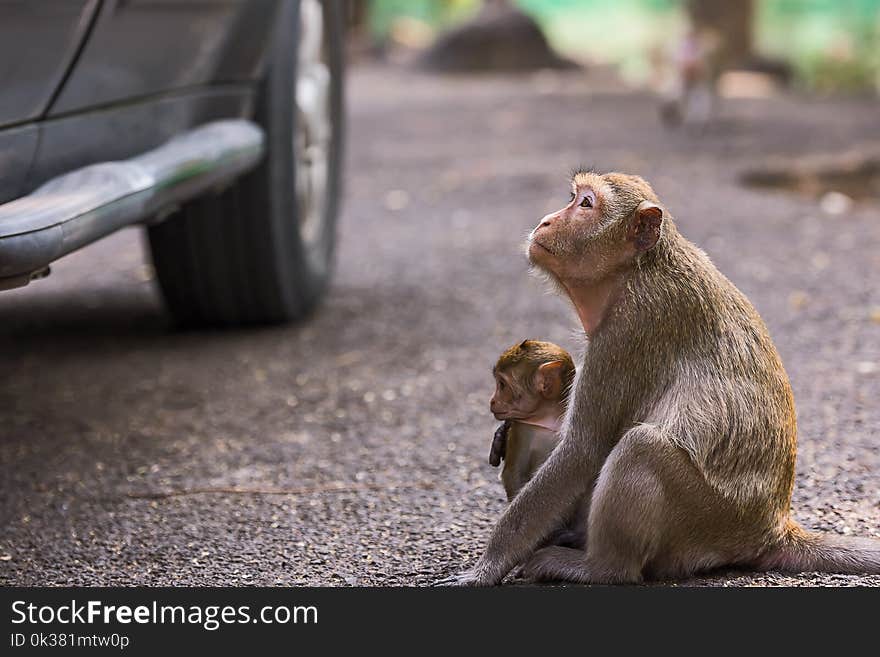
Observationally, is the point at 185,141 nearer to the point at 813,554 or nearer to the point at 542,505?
the point at 542,505

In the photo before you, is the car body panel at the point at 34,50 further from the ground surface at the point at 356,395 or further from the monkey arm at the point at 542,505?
the monkey arm at the point at 542,505

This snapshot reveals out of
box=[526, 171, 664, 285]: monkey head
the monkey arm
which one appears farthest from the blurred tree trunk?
the monkey arm

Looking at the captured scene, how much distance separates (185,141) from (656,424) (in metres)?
1.98

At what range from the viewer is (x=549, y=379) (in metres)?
2.98

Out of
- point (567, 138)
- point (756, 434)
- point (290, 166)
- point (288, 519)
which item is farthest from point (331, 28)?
point (567, 138)

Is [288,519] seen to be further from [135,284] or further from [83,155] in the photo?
[135,284]

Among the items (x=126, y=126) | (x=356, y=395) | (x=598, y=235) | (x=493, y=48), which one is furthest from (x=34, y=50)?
(x=493, y=48)

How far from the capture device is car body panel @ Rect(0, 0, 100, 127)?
321 cm


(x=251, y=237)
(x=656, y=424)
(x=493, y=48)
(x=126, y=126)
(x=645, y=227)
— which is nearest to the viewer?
(x=656, y=424)

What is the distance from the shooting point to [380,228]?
7754 mm

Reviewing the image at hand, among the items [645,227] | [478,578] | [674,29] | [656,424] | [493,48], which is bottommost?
[674,29]

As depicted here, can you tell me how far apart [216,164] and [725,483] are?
6.51ft

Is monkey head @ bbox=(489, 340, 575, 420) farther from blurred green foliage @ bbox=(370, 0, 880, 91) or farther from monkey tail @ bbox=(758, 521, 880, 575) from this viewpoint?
blurred green foliage @ bbox=(370, 0, 880, 91)

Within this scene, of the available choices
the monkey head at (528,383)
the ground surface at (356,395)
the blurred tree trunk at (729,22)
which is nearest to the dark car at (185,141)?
the ground surface at (356,395)
